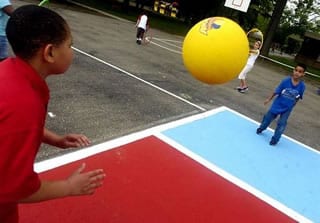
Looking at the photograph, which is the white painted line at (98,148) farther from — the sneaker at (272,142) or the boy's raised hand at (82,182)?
the boy's raised hand at (82,182)

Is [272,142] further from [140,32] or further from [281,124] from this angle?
[140,32]

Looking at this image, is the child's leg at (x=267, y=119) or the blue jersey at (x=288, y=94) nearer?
the blue jersey at (x=288, y=94)

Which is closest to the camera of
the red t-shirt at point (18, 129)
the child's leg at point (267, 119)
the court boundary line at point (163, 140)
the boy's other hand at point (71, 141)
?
the red t-shirt at point (18, 129)

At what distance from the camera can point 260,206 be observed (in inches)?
180

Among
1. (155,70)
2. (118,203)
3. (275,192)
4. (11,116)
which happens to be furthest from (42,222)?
(155,70)

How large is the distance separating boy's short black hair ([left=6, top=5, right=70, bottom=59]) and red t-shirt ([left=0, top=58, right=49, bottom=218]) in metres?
0.08

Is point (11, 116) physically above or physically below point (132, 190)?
above

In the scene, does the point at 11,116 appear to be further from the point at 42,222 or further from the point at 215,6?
the point at 215,6

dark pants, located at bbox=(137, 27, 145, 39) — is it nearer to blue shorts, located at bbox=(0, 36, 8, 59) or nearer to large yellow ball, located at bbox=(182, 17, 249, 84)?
blue shorts, located at bbox=(0, 36, 8, 59)

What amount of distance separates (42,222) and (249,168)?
11.2ft

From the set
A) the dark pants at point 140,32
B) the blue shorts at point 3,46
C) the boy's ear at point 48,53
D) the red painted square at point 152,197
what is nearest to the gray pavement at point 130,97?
the red painted square at point 152,197

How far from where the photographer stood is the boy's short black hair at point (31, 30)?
1.61 metres

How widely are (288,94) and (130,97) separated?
312cm

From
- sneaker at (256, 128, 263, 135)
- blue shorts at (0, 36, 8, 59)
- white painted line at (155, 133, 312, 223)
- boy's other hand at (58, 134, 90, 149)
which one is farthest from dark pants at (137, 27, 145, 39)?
boy's other hand at (58, 134, 90, 149)
